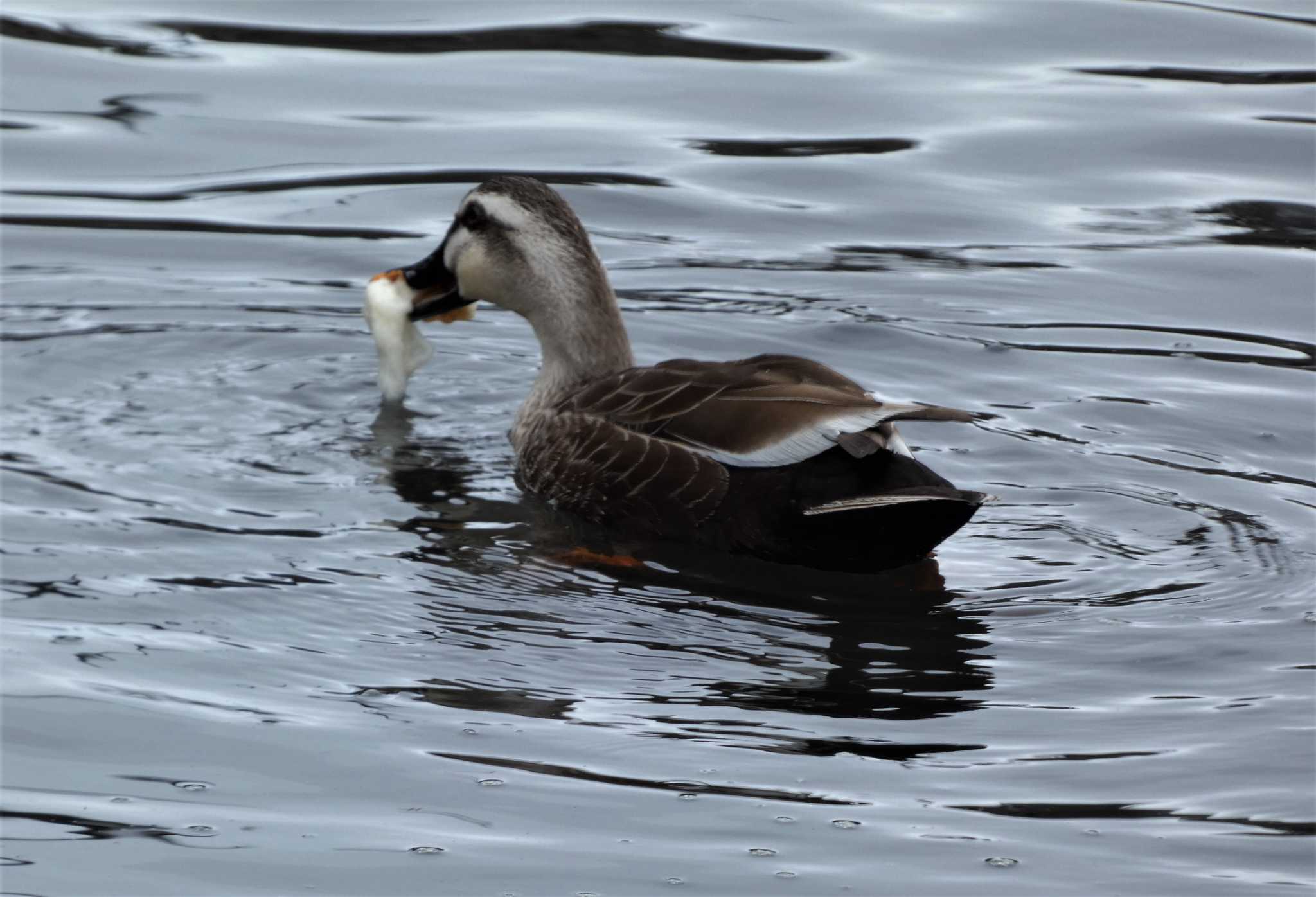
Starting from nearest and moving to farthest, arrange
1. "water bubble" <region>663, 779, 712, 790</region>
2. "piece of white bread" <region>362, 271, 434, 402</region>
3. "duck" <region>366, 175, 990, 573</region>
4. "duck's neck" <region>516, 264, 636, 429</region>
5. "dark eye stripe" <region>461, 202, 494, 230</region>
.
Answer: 1. "water bubble" <region>663, 779, 712, 790</region>
2. "duck" <region>366, 175, 990, 573</region>
3. "duck's neck" <region>516, 264, 636, 429</region>
4. "dark eye stripe" <region>461, 202, 494, 230</region>
5. "piece of white bread" <region>362, 271, 434, 402</region>

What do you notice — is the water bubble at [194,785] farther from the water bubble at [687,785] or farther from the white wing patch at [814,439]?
the white wing patch at [814,439]

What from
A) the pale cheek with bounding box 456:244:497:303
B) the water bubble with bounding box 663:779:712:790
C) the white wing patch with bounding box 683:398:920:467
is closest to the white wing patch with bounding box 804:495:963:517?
the white wing patch with bounding box 683:398:920:467

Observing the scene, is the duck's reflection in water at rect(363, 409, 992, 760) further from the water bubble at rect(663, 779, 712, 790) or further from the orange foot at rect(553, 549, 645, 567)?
the water bubble at rect(663, 779, 712, 790)

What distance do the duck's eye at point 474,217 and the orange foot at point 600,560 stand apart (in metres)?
2.00

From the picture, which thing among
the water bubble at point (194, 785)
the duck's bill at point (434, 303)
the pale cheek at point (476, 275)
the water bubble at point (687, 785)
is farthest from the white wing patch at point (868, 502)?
the duck's bill at point (434, 303)

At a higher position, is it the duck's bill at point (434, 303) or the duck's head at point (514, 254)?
the duck's head at point (514, 254)

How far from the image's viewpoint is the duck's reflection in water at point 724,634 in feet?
17.5

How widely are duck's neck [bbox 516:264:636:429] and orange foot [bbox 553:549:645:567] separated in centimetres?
124

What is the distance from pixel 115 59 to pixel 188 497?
25.3ft

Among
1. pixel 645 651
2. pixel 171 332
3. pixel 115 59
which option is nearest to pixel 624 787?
pixel 645 651

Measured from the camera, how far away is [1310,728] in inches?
206

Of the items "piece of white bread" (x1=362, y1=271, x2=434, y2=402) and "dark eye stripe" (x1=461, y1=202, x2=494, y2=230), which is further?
"piece of white bread" (x1=362, y1=271, x2=434, y2=402)

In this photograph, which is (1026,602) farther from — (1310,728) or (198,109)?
(198,109)

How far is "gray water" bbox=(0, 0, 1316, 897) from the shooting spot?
15.6ft
